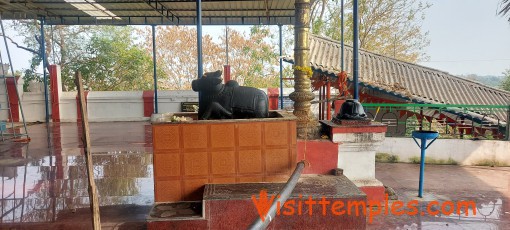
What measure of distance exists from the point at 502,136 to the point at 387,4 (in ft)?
36.7

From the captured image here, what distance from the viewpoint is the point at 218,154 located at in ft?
12.3

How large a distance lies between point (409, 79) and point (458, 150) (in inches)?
155

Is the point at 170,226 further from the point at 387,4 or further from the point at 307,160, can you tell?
the point at 387,4

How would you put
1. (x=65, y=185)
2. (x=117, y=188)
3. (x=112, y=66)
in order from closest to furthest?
(x=117, y=188) → (x=65, y=185) → (x=112, y=66)

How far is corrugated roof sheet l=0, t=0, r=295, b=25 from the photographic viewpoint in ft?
33.0

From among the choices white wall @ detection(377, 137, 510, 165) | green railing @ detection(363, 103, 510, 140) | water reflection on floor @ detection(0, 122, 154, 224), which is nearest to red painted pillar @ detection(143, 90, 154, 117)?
water reflection on floor @ detection(0, 122, 154, 224)

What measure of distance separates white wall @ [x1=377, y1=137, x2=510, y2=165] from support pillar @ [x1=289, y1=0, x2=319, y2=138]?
3081 mm

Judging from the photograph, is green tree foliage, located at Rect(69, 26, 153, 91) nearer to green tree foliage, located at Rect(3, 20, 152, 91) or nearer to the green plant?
green tree foliage, located at Rect(3, 20, 152, 91)

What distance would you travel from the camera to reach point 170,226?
3.28 metres

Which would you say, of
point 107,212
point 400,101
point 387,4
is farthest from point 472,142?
point 387,4

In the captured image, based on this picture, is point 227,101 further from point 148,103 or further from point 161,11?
point 148,103

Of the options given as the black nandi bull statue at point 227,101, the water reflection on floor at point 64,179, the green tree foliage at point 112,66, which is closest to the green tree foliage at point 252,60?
the green tree foliage at point 112,66

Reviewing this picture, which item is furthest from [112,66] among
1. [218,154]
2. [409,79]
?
[218,154]

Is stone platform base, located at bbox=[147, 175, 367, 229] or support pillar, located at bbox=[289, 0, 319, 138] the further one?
support pillar, located at bbox=[289, 0, 319, 138]
